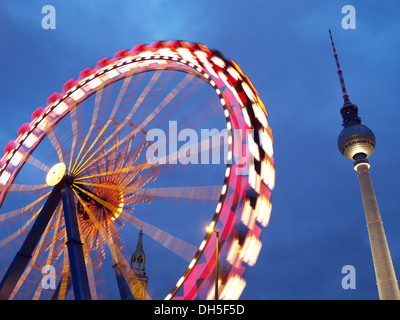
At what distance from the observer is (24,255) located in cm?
1802

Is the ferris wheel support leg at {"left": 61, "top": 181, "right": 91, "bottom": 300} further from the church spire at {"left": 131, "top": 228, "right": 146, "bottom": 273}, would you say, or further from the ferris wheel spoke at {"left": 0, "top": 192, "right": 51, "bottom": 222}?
the church spire at {"left": 131, "top": 228, "right": 146, "bottom": 273}

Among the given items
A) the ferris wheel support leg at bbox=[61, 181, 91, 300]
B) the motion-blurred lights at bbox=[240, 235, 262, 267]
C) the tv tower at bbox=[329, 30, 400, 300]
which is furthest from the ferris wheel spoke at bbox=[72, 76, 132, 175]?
the tv tower at bbox=[329, 30, 400, 300]

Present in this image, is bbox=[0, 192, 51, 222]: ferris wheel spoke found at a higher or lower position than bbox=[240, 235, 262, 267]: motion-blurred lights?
higher

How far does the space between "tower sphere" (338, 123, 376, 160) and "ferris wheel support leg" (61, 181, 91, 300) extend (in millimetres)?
82441

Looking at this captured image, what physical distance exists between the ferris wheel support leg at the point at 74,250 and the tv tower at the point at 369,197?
227 feet

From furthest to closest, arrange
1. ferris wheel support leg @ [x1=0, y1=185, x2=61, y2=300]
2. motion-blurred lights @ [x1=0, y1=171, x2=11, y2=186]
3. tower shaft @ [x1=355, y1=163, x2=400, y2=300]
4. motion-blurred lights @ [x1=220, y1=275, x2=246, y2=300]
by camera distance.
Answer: tower shaft @ [x1=355, y1=163, x2=400, y2=300]
motion-blurred lights @ [x1=0, y1=171, x2=11, y2=186]
ferris wheel support leg @ [x1=0, y1=185, x2=61, y2=300]
motion-blurred lights @ [x1=220, y1=275, x2=246, y2=300]

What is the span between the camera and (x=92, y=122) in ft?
65.9

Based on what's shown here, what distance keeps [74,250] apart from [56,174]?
4.44 meters

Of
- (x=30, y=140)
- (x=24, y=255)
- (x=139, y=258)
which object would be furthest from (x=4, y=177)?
(x=139, y=258)

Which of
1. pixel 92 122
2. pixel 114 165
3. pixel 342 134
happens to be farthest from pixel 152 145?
pixel 342 134

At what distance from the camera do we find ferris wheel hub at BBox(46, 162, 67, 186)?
19.2 metres

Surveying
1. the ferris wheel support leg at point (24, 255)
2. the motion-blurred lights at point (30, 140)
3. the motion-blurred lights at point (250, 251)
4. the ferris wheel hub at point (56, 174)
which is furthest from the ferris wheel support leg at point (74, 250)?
the motion-blurred lights at point (250, 251)
